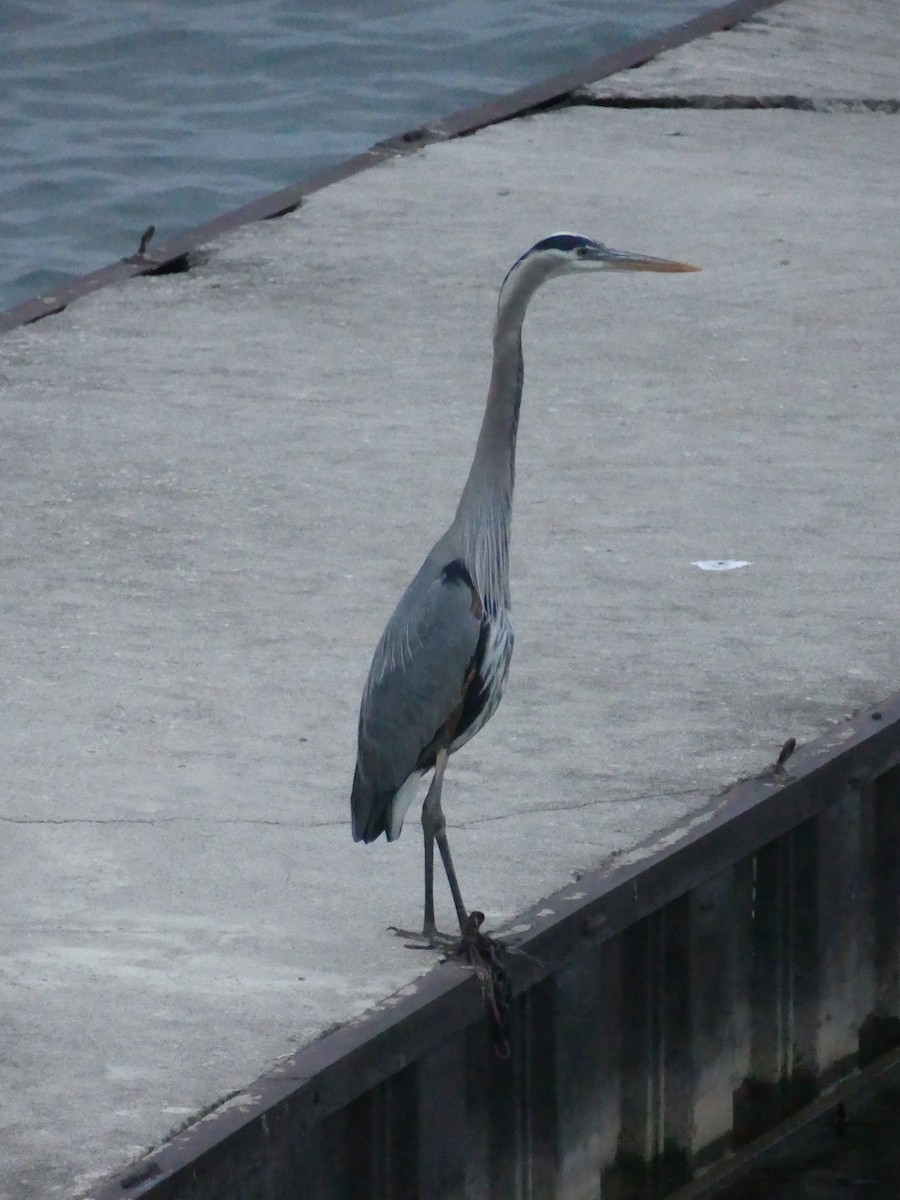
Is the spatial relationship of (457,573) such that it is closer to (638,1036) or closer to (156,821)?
(156,821)

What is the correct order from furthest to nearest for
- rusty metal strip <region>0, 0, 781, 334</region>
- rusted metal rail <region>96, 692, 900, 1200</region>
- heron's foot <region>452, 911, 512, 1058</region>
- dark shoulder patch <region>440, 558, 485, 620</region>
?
rusty metal strip <region>0, 0, 781, 334</region>
dark shoulder patch <region>440, 558, 485, 620</region>
heron's foot <region>452, 911, 512, 1058</region>
rusted metal rail <region>96, 692, 900, 1200</region>

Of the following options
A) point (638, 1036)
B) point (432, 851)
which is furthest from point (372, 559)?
point (432, 851)

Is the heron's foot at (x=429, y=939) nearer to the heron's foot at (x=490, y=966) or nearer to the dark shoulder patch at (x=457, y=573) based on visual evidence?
the heron's foot at (x=490, y=966)

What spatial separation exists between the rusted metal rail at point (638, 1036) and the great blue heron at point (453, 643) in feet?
1.22

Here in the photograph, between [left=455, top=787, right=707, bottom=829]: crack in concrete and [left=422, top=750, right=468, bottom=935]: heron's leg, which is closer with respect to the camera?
[left=422, top=750, right=468, bottom=935]: heron's leg

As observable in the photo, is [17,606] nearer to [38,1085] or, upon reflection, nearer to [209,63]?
[38,1085]

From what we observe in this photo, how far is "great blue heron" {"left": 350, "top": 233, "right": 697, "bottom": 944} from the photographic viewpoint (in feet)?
15.7

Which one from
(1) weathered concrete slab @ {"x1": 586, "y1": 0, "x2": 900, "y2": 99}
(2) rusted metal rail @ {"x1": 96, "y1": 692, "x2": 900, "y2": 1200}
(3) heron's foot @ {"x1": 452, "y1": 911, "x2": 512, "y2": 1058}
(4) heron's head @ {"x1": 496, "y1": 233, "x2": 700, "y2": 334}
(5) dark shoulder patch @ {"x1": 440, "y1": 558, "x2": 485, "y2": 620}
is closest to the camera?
(2) rusted metal rail @ {"x1": 96, "y1": 692, "x2": 900, "y2": 1200}

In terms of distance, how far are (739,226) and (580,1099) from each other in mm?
5595

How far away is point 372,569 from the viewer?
688 centimetres

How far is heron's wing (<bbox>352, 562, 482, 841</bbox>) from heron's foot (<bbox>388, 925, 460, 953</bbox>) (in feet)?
0.80

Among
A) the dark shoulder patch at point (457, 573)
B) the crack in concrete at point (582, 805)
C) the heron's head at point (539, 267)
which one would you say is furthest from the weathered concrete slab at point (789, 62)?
the dark shoulder patch at point (457, 573)

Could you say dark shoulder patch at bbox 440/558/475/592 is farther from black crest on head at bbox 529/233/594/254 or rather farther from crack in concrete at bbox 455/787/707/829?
crack in concrete at bbox 455/787/707/829

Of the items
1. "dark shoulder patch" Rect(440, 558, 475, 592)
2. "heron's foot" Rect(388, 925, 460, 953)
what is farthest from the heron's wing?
"heron's foot" Rect(388, 925, 460, 953)
